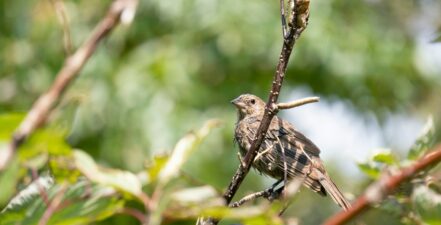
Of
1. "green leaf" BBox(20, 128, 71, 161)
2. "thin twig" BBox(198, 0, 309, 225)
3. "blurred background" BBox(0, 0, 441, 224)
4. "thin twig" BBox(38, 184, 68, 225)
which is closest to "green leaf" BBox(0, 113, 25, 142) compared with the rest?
"green leaf" BBox(20, 128, 71, 161)

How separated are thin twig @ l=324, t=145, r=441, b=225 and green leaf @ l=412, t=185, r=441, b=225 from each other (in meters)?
0.15

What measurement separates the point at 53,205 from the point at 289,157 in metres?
2.74

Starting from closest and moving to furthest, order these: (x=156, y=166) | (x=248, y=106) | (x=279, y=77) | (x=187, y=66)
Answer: (x=156, y=166) < (x=279, y=77) < (x=248, y=106) < (x=187, y=66)

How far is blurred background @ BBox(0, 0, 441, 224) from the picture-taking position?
8406 mm

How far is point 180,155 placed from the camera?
1029 mm

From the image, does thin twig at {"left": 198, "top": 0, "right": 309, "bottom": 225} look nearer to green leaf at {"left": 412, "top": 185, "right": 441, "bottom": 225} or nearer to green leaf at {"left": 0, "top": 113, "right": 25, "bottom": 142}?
green leaf at {"left": 412, "top": 185, "right": 441, "bottom": 225}

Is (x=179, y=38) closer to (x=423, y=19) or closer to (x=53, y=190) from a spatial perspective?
(x=423, y=19)

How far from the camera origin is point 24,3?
878 cm

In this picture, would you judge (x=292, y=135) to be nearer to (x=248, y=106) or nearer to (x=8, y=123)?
(x=248, y=106)

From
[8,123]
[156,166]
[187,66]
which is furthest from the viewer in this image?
[187,66]

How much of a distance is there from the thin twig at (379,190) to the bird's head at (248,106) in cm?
441

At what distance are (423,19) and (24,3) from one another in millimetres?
7404

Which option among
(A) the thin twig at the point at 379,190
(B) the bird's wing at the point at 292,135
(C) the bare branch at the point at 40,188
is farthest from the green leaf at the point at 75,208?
(B) the bird's wing at the point at 292,135

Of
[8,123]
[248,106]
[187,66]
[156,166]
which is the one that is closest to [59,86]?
[8,123]
